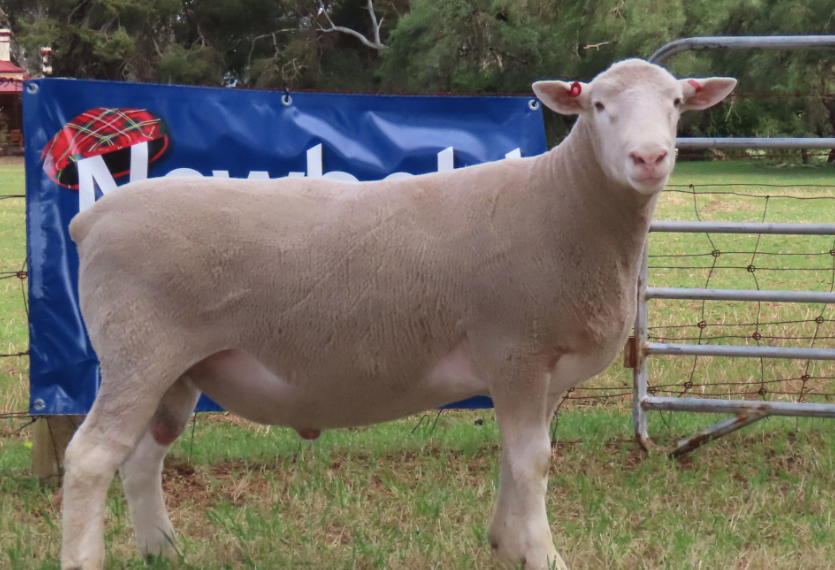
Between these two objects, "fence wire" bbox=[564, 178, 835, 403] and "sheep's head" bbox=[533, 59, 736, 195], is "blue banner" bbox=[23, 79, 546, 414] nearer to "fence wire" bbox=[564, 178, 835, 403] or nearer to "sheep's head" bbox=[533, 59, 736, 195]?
"fence wire" bbox=[564, 178, 835, 403]

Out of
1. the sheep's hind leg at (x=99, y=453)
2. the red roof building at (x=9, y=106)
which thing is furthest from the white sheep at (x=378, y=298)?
the red roof building at (x=9, y=106)

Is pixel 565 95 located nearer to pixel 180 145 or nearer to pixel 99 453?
pixel 99 453

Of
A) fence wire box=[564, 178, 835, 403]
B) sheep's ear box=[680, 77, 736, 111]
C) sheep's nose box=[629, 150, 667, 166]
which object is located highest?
sheep's ear box=[680, 77, 736, 111]

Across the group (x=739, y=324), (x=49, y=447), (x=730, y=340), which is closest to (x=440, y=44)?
(x=730, y=340)

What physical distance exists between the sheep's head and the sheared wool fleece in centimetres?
11

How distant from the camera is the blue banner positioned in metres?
4.07

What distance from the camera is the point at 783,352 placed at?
14.4 feet

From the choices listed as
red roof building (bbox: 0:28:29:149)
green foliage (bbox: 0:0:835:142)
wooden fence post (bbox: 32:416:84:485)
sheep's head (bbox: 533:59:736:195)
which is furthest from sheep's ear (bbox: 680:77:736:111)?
red roof building (bbox: 0:28:29:149)

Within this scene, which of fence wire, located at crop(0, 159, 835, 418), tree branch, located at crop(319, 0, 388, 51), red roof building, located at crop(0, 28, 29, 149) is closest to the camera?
fence wire, located at crop(0, 159, 835, 418)

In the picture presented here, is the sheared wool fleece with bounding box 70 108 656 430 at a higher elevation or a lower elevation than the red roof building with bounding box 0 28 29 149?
higher

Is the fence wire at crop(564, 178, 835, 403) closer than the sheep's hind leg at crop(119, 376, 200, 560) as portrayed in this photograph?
No

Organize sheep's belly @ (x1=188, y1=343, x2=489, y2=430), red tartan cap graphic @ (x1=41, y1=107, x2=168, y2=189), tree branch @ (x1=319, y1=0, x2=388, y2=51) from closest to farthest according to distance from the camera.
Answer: sheep's belly @ (x1=188, y1=343, x2=489, y2=430), red tartan cap graphic @ (x1=41, y1=107, x2=168, y2=189), tree branch @ (x1=319, y1=0, x2=388, y2=51)

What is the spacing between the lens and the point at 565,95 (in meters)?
2.95

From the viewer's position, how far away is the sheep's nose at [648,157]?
2.57m
